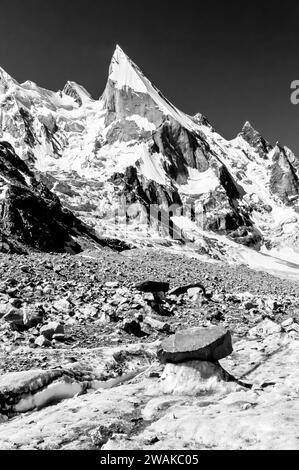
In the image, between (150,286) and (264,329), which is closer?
(264,329)

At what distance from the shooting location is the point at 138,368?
13438mm

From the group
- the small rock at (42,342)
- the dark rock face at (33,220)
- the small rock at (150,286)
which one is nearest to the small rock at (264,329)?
the small rock at (150,286)

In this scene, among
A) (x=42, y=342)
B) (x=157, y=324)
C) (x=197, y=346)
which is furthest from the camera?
(x=157, y=324)

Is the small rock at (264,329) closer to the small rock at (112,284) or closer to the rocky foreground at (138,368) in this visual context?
the rocky foreground at (138,368)

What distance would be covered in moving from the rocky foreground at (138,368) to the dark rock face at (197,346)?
0.03 metres

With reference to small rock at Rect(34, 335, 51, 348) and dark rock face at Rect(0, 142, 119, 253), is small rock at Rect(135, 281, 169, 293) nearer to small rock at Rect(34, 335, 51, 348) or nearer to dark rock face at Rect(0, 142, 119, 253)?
small rock at Rect(34, 335, 51, 348)

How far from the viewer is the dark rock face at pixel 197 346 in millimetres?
10961

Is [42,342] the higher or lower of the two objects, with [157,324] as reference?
higher

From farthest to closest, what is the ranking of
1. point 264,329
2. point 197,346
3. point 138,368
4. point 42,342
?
point 264,329 < point 42,342 < point 138,368 < point 197,346

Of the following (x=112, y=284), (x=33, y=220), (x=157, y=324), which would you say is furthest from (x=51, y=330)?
(x=33, y=220)

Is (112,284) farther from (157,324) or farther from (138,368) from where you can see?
(138,368)

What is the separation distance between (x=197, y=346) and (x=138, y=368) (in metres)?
3.22

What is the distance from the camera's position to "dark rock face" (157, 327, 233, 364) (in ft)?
36.0

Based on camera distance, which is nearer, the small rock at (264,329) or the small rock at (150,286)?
the small rock at (264,329)
